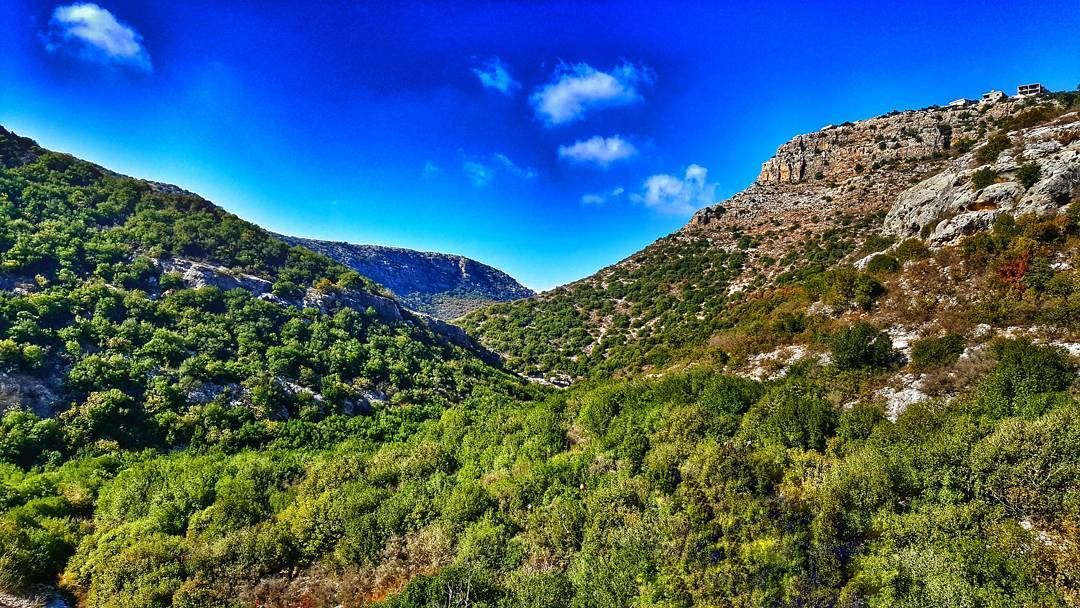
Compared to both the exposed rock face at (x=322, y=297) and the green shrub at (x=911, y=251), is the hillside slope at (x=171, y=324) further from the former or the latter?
the green shrub at (x=911, y=251)

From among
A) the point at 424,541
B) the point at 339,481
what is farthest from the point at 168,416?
the point at 424,541

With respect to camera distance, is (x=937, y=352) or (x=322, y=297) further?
(x=322, y=297)

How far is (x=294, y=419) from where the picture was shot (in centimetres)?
2606

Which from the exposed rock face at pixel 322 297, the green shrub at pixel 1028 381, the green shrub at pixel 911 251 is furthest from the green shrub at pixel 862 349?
the exposed rock face at pixel 322 297

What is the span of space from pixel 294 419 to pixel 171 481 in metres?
8.44

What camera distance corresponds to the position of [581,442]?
18125mm

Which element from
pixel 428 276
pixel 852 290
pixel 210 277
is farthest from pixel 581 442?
pixel 428 276

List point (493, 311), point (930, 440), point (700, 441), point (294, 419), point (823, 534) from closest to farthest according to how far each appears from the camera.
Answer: point (823, 534), point (930, 440), point (700, 441), point (294, 419), point (493, 311)

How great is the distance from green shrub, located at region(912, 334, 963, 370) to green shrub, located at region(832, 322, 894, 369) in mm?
912

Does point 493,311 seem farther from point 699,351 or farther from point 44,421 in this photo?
point 44,421

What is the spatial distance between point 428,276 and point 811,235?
114m

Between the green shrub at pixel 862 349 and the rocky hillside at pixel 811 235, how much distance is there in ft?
12.0

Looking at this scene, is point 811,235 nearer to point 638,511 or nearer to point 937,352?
point 937,352

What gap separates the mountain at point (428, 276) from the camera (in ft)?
384
